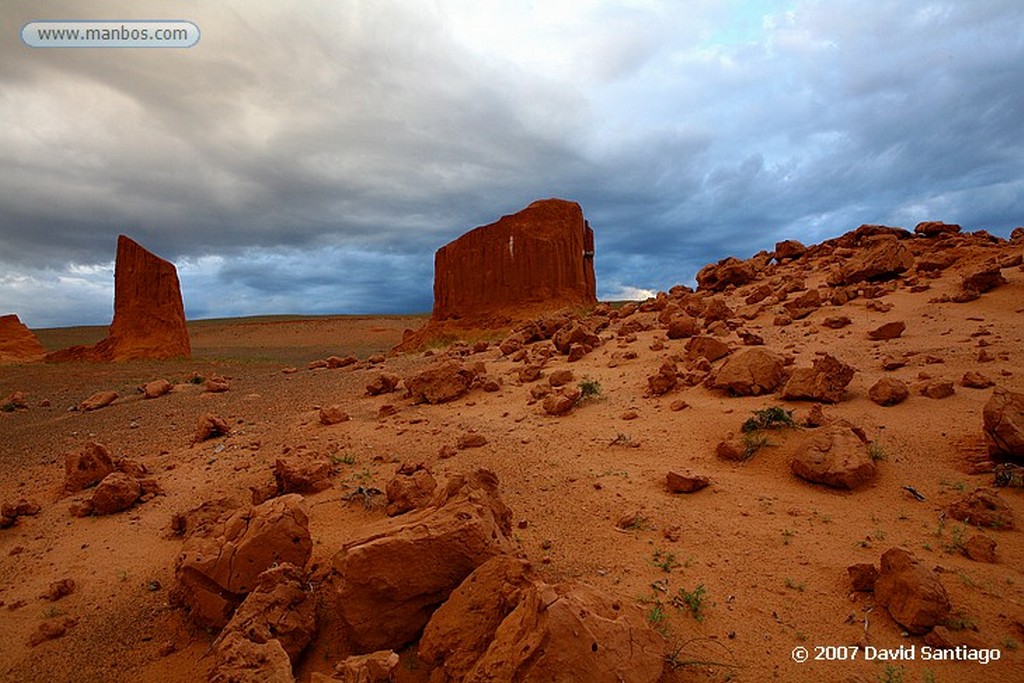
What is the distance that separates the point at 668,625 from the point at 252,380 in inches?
484

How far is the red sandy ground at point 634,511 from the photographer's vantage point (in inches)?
111

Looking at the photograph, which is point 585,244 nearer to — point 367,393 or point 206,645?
point 367,393

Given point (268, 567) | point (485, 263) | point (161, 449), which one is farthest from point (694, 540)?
point (485, 263)

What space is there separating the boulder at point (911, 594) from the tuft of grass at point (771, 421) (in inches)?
90.9

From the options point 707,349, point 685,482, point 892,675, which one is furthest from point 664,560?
point 707,349

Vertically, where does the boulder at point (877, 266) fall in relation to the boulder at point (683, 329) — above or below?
above

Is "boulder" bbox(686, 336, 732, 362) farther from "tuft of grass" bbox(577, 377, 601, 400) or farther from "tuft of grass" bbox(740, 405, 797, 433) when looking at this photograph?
"tuft of grass" bbox(740, 405, 797, 433)

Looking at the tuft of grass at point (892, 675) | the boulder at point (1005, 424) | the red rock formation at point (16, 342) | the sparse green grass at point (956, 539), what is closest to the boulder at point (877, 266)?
the boulder at point (1005, 424)

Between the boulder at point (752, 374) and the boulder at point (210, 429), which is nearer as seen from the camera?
the boulder at point (752, 374)

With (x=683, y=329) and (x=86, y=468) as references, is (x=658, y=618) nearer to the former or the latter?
(x=86, y=468)

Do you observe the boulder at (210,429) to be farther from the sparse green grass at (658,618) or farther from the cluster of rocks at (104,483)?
the sparse green grass at (658,618)

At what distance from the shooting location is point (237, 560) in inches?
128

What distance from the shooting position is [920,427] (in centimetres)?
496

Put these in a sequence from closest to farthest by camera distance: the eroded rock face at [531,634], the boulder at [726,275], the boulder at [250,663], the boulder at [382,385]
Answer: the eroded rock face at [531,634]
the boulder at [250,663]
the boulder at [382,385]
the boulder at [726,275]
